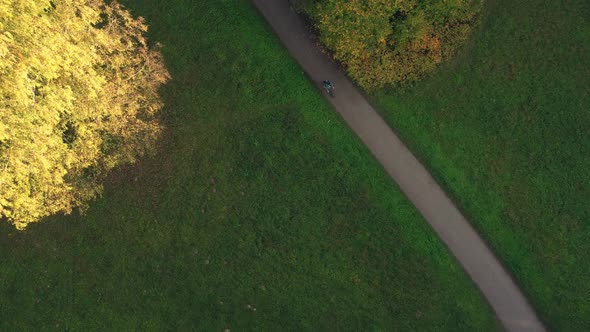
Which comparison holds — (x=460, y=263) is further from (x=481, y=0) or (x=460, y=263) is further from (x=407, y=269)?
(x=481, y=0)

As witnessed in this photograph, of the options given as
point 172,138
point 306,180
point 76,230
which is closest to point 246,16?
point 172,138

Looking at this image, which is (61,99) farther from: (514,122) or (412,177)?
(514,122)

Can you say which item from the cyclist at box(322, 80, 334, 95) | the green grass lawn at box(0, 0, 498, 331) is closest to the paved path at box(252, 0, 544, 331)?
the cyclist at box(322, 80, 334, 95)

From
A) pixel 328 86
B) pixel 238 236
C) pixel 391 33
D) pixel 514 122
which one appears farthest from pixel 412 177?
pixel 238 236

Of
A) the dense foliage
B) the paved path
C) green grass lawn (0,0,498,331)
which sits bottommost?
green grass lawn (0,0,498,331)

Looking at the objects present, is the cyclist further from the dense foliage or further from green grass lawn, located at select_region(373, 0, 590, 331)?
green grass lawn, located at select_region(373, 0, 590, 331)

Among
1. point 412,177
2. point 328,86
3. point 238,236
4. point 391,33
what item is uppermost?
point 391,33
